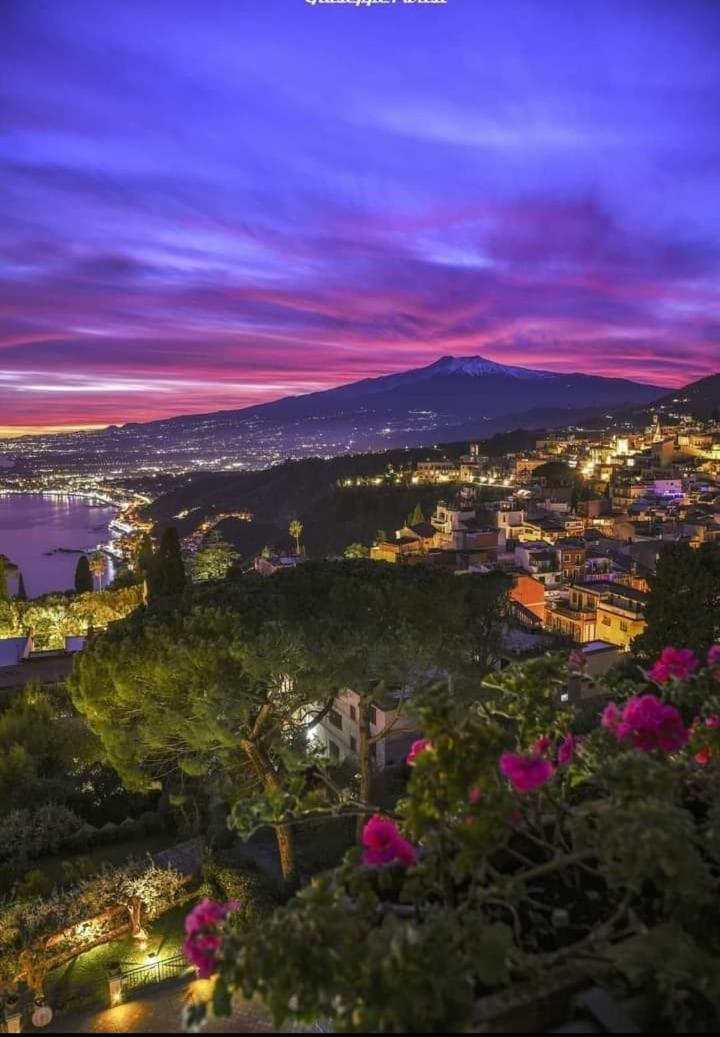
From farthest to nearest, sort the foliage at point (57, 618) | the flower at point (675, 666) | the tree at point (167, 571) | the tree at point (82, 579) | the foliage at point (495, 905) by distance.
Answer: the tree at point (82, 579) → the tree at point (167, 571) → the foliage at point (57, 618) → the flower at point (675, 666) → the foliage at point (495, 905)

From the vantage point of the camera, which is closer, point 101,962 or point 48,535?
point 101,962

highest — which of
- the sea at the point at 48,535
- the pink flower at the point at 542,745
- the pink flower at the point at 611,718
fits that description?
the pink flower at the point at 611,718

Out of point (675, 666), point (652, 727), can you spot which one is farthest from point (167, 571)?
point (652, 727)

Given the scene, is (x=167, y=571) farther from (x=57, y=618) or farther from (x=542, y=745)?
(x=542, y=745)

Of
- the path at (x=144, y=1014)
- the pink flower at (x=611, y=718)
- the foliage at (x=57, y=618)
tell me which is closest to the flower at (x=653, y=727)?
the pink flower at (x=611, y=718)

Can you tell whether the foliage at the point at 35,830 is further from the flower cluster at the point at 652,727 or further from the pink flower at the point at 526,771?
the flower cluster at the point at 652,727

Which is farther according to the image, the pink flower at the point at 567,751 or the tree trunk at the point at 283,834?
the tree trunk at the point at 283,834

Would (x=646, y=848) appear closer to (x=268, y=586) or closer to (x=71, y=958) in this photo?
(x=268, y=586)

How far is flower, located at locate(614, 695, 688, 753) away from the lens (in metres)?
3.33

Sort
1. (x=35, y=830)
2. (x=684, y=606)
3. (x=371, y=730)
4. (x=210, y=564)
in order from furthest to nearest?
(x=210, y=564) → (x=371, y=730) → (x=684, y=606) → (x=35, y=830)

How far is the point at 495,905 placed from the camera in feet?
11.3

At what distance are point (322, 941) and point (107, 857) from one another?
32.4 feet

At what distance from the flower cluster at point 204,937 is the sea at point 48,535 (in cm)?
4245

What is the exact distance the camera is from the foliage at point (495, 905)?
2.29 meters
